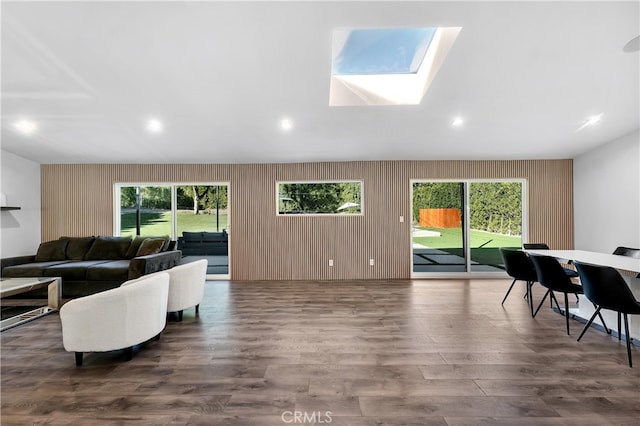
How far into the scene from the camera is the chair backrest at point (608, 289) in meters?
2.22

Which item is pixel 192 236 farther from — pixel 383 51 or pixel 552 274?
pixel 552 274

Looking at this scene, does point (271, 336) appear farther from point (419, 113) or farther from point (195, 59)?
point (419, 113)

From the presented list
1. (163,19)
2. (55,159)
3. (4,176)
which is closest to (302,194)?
(163,19)

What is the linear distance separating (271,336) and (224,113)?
290 centimetres

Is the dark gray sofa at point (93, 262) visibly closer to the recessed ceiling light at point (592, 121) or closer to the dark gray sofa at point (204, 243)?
the dark gray sofa at point (204, 243)

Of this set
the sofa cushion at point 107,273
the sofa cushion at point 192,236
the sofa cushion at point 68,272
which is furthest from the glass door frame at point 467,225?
the sofa cushion at point 68,272

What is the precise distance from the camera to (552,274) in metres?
2.99

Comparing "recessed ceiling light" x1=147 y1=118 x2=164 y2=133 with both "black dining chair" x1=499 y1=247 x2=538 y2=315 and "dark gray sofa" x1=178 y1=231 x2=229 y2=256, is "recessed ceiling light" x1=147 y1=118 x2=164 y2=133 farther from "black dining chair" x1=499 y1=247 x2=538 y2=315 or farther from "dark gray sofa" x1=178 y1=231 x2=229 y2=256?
"black dining chair" x1=499 y1=247 x2=538 y2=315

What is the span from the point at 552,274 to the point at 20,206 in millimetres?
8583

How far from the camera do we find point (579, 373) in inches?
84.5

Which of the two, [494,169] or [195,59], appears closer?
[195,59]

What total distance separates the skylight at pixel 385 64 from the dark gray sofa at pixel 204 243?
3.68 metres

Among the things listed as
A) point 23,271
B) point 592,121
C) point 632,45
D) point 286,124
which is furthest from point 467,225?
point 23,271

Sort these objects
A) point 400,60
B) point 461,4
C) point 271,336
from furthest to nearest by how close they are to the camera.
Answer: point 400,60 → point 271,336 → point 461,4
